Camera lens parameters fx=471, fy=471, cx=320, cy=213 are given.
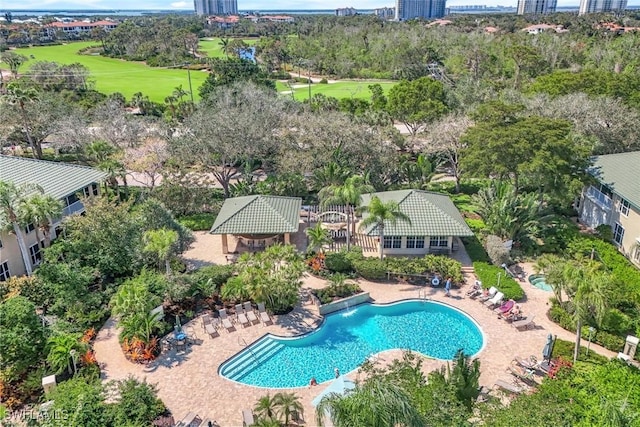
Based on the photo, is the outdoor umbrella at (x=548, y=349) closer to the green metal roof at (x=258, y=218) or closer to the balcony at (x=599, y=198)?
the green metal roof at (x=258, y=218)

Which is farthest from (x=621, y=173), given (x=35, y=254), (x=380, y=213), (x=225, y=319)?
(x=35, y=254)

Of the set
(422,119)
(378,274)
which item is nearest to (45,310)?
(378,274)

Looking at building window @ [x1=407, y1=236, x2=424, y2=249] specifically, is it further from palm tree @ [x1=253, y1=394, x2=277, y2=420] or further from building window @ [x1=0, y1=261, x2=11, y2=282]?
building window @ [x1=0, y1=261, x2=11, y2=282]

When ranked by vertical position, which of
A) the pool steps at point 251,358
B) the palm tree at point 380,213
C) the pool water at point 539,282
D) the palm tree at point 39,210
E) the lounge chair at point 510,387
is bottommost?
the pool steps at point 251,358

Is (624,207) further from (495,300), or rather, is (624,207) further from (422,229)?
(422,229)

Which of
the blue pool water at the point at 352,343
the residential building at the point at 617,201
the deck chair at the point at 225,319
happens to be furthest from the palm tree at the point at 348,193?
the residential building at the point at 617,201

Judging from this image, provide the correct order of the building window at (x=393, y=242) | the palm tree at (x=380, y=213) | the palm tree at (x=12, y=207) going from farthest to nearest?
1. the building window at (x=393, y=242)
2. the palm tree at (x=380, y=213)
3. the palm tree at (x=12, y=207)
